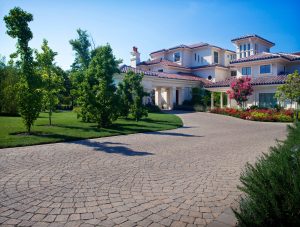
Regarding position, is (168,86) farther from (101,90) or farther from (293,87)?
(101,90)

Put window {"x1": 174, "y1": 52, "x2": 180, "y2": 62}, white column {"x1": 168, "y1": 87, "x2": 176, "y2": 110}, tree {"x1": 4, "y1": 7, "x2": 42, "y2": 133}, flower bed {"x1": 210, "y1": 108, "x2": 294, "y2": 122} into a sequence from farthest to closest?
window {"x1": 174, "y1": 52, "x2": 180, "y2": 62} < white column {"x1": 168, "y1": 87, "x2": 176, "y2": 110} < flower bed {"x1": 210, "y1": 108, "x2": 294, "y2": 122} < tree {"x1": 4, "y1": 7, "x2": 42, "y2": 133}

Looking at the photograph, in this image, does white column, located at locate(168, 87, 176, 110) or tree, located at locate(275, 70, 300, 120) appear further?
white column, located at locate(168, 87, 176, 110)

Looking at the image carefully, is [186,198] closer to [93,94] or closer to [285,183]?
[285,183]

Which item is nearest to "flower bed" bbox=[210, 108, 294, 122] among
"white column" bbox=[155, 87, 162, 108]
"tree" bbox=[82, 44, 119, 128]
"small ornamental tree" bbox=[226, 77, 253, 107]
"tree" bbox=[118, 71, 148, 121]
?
"small ornamental tree" bbox=[226, 77, 253, 107]

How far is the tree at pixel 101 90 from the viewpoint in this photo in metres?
16.2

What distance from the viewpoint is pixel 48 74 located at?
16953mm

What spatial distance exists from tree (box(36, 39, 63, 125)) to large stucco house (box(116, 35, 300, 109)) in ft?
44.0

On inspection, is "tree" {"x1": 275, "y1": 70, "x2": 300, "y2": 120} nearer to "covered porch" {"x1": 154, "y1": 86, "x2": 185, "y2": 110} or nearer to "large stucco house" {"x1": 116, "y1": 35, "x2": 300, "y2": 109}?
"large stucco house" {"x1": 116, "y1": 35, "x2": 300, "y2": 109}

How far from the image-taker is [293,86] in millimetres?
23234

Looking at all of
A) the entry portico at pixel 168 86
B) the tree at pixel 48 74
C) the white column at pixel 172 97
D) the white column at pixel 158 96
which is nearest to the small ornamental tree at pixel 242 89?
the entry portico at pixel 168 86

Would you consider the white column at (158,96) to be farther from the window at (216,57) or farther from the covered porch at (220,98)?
the window at (216,57)

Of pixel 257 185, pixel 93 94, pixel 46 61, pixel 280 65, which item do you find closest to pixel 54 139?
pixel 93 94

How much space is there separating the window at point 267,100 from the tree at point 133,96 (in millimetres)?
17911

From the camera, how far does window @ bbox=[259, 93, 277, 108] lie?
30.5 m
